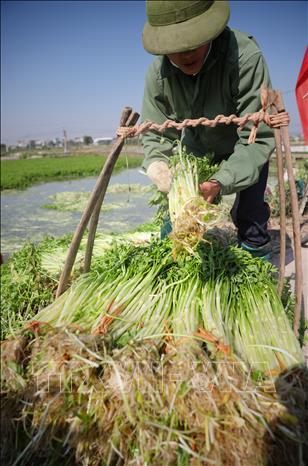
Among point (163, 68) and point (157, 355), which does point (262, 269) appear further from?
point (163, 68)

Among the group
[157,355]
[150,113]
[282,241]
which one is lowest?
[157,355]

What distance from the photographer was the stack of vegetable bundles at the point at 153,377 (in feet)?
4.29

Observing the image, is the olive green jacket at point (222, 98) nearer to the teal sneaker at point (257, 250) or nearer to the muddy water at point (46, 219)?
the teal sneaker at point (257, 250)

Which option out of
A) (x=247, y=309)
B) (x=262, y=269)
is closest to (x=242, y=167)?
(x=262, y=269)

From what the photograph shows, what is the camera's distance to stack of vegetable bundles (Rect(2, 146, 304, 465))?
1.31m

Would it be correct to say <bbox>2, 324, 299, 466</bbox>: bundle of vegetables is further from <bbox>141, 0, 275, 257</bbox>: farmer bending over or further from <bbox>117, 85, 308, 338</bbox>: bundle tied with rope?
<bbox>141, 0, 275, 257</bbox>: farmer bending over

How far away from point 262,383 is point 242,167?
146 centimetres

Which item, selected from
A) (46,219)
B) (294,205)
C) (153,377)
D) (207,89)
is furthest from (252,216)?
(46,219)

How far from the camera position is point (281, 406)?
1342 millimetres

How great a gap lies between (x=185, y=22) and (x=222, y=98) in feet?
2.64

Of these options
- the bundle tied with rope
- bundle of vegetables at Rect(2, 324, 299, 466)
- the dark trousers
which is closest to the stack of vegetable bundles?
bundle of vegetables at Rect(2, 324, 299, 466)

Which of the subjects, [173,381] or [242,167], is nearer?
[173,381]

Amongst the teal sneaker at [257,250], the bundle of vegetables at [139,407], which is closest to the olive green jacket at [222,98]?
the teal sneaker at [257,250]

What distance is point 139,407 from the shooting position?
1.34 metres
